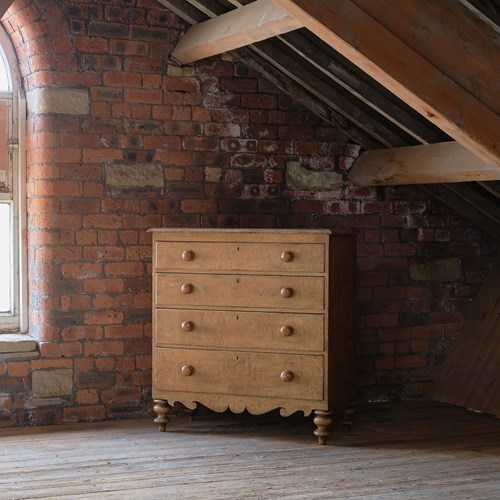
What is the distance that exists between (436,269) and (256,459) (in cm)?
193

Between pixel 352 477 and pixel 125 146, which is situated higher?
pixel 125 146

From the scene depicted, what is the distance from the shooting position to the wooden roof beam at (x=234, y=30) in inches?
152

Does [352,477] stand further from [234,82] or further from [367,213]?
[234,82]

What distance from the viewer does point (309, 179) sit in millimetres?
5230

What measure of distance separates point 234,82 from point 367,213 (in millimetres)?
1080

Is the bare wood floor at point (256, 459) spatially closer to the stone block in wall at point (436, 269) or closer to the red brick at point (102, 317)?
the red brick at point (102, 317)

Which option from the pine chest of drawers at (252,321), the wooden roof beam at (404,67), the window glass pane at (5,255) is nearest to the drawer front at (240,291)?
the pine chest of drawers at (252,321)

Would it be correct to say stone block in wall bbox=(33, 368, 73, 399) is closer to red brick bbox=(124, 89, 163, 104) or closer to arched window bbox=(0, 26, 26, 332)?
arched window bbox=(0, 26, 26, 332)

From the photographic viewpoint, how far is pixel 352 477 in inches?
151

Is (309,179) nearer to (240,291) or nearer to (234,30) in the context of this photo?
(240,291)

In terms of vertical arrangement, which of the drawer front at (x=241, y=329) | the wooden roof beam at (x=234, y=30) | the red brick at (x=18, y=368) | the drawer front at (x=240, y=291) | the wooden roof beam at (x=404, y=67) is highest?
the wooden roof beam at (x=234, y=30)

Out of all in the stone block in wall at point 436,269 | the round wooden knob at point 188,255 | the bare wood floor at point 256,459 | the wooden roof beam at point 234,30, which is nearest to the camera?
the bare wood floor at point 256,459

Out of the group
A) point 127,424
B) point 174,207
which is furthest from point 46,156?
point 127,424

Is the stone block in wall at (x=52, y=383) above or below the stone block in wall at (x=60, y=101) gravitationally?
below
